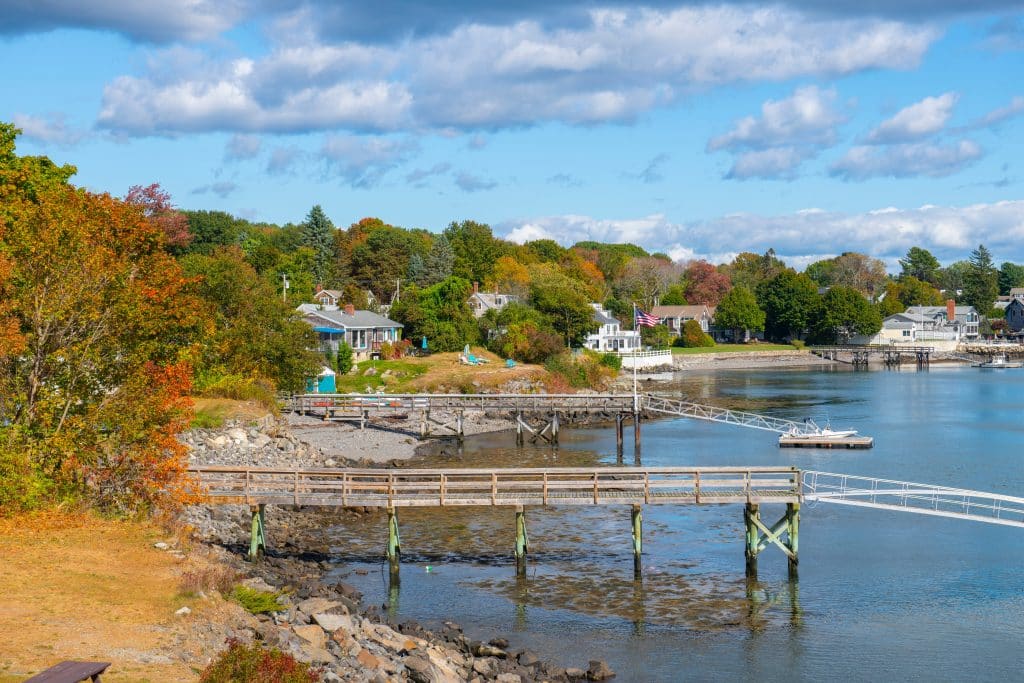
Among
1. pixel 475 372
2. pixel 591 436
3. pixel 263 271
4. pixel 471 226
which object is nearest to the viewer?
pixel 591 436

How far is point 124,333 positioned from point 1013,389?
319 feet

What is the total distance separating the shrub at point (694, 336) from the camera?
147375 millimetres

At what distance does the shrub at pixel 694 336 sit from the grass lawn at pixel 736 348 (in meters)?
1.38

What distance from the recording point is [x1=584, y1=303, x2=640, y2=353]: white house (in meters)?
118

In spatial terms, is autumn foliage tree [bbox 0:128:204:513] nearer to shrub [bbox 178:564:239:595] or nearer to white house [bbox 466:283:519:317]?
shrub [bbox 178:564:239:595]

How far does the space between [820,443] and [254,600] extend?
4447 centimetres

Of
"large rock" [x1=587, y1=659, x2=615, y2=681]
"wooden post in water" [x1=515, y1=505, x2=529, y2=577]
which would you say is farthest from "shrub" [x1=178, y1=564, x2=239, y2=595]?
"wooden post in water" [x1=515, y1=505, x2=529, y2=577]

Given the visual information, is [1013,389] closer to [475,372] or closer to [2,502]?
[475,372]

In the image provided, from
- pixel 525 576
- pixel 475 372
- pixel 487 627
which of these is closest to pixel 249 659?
pixel 487 627

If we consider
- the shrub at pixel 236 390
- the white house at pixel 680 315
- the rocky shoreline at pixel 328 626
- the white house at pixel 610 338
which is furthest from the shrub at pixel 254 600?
the white house at pixel 680 315

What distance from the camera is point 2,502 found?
82.6ft

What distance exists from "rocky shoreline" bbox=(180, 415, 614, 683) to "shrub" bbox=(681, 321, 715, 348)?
4252 inches

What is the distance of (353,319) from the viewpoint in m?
87.1

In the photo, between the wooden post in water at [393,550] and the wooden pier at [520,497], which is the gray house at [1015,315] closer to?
the wooden pier at [520,497]
